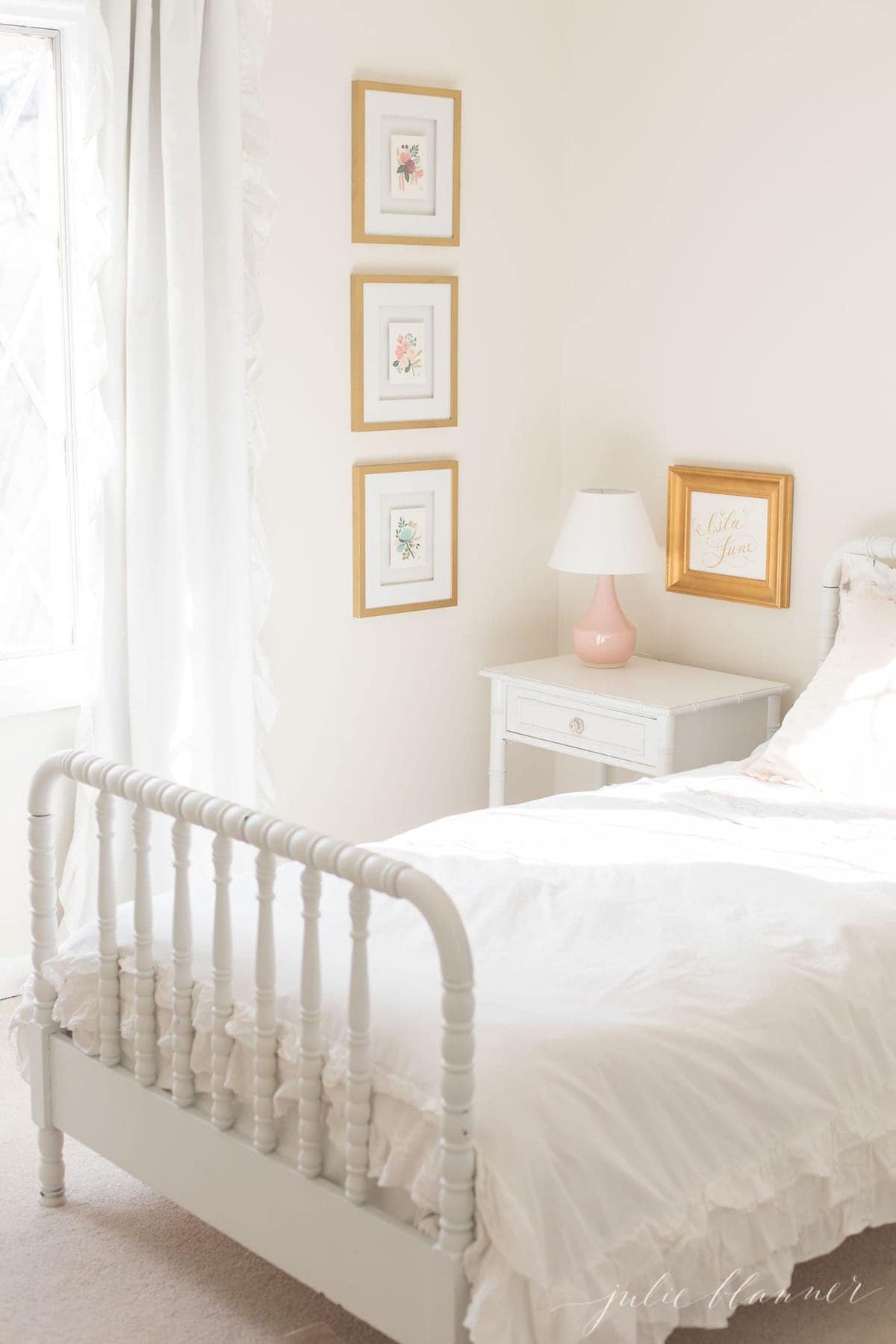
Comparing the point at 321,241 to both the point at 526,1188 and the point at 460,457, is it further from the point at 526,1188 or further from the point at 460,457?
the point at 526,1188

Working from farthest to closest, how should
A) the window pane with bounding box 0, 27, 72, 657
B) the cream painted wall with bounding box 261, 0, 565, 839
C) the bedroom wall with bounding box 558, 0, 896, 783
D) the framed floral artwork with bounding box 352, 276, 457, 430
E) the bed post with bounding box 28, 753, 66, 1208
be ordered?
the framed floral artwork with bounding box 352, 276, 457, 430
the cream painted wall with bounding box 261, 0, 565, 839
the bedroom wall with bounding box 558, 0, 896, 783
the window pane with bounding box 0, 27, 72, 657
the bed post with bounding box 28, 753, 66, 1208

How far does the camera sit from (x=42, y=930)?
8.26 feet

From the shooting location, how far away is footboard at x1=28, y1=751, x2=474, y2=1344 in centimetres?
181

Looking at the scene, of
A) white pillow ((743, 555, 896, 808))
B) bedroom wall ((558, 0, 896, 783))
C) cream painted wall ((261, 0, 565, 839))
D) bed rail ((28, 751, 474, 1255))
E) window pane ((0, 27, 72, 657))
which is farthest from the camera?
cream painted wall ((261, 0, 565, 839))

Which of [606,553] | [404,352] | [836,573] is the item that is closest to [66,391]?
[404,352]

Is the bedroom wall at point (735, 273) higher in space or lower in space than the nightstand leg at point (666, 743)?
higher

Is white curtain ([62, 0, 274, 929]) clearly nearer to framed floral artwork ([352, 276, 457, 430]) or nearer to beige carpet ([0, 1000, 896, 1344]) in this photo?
framed floral artwork ([352, 276, 457, 430])

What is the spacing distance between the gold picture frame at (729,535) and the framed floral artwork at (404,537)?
0.57 m

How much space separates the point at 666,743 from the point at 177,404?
1.30 meters

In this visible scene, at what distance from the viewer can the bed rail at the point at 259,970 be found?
1.81 m

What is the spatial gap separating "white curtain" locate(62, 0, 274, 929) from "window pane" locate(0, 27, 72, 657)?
0.52ft

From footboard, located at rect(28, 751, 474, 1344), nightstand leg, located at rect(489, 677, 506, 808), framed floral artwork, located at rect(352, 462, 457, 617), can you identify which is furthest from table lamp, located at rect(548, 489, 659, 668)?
footboard, located at rect(28, 751, 474, 1344)

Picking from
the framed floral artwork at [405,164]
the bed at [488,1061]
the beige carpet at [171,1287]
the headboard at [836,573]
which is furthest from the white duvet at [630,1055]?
the framed floral artwork at [405,164]

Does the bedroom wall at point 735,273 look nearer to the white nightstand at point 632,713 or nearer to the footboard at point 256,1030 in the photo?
the white nightstand at point 632,713
